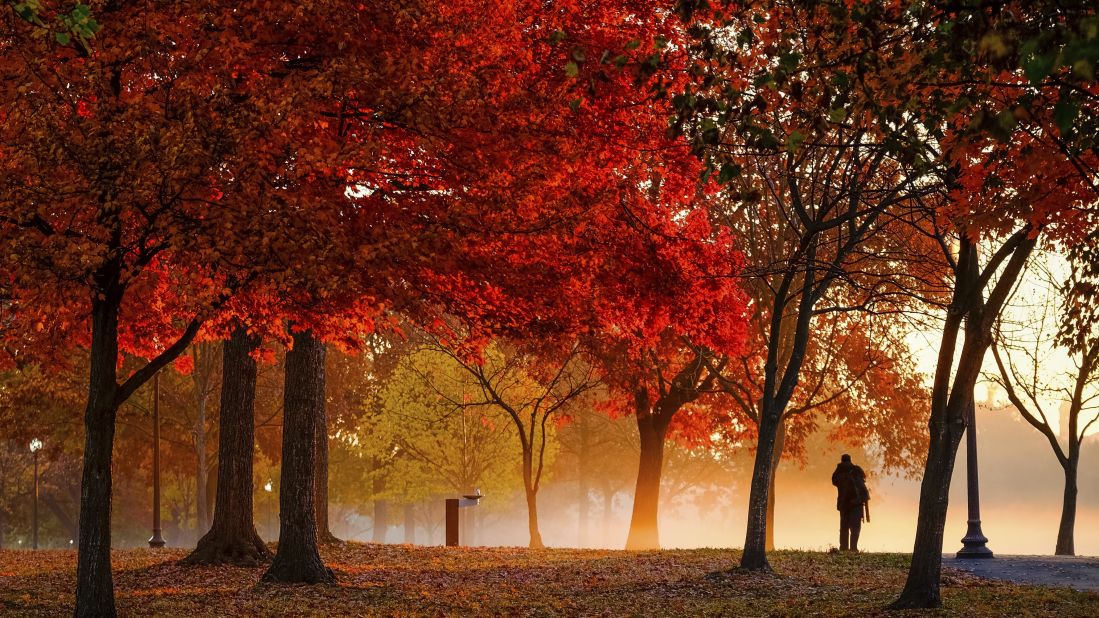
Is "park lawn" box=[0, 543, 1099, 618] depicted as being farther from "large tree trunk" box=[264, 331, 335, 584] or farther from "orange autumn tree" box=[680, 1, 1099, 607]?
"orange autumn tree" box=[680, 1, 1099, 607]

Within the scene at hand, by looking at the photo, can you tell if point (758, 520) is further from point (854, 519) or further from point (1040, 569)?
point (854, 519)

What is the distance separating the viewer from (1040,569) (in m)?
17.5

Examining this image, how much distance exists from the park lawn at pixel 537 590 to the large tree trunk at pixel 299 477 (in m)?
0.43

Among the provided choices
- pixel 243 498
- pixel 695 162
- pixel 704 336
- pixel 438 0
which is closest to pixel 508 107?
pixel 438 0

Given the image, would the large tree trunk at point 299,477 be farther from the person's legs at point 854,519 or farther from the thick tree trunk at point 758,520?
the person's legs at point 854,519

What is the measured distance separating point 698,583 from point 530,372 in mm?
12829

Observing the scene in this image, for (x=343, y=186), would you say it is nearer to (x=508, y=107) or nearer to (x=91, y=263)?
(x=508, y=107)

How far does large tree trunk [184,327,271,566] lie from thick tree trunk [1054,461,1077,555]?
20.5 meters

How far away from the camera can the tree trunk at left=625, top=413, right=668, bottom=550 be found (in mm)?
28250

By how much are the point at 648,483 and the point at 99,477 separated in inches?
743

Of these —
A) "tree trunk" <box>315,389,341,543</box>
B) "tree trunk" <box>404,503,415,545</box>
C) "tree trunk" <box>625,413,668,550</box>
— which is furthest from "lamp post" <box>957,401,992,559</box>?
"tree trunk" <box>404,503,415,545</box>

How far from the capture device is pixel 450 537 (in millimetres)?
26188

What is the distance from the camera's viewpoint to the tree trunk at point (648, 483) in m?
28.2

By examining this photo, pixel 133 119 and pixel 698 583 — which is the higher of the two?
pixel 133 119
